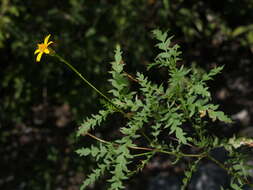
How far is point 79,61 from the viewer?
3742 mm

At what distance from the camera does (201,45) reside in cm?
502

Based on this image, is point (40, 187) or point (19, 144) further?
point (19, 144)

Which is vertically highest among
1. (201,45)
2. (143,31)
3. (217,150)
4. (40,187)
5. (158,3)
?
(201,45)

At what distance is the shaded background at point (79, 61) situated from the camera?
3705mm

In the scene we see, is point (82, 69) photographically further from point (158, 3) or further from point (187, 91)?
point (187, 91)

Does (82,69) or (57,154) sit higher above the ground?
(82,69)

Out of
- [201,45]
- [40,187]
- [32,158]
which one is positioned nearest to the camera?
[40,187]

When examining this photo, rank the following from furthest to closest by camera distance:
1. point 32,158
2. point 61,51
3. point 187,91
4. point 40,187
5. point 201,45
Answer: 1. point 201,45
2. point 32,158
3. point 40,187
4. point 61,51
5. point 187,91

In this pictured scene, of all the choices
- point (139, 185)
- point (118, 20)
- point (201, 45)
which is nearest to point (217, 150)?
point (139, 185)

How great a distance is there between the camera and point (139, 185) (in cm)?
427

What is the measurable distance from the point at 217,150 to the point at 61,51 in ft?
6.00

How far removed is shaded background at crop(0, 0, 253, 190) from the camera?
3.71m

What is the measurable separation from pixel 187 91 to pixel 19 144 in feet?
11.9

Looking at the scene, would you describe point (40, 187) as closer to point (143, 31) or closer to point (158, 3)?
point (143, 31)
